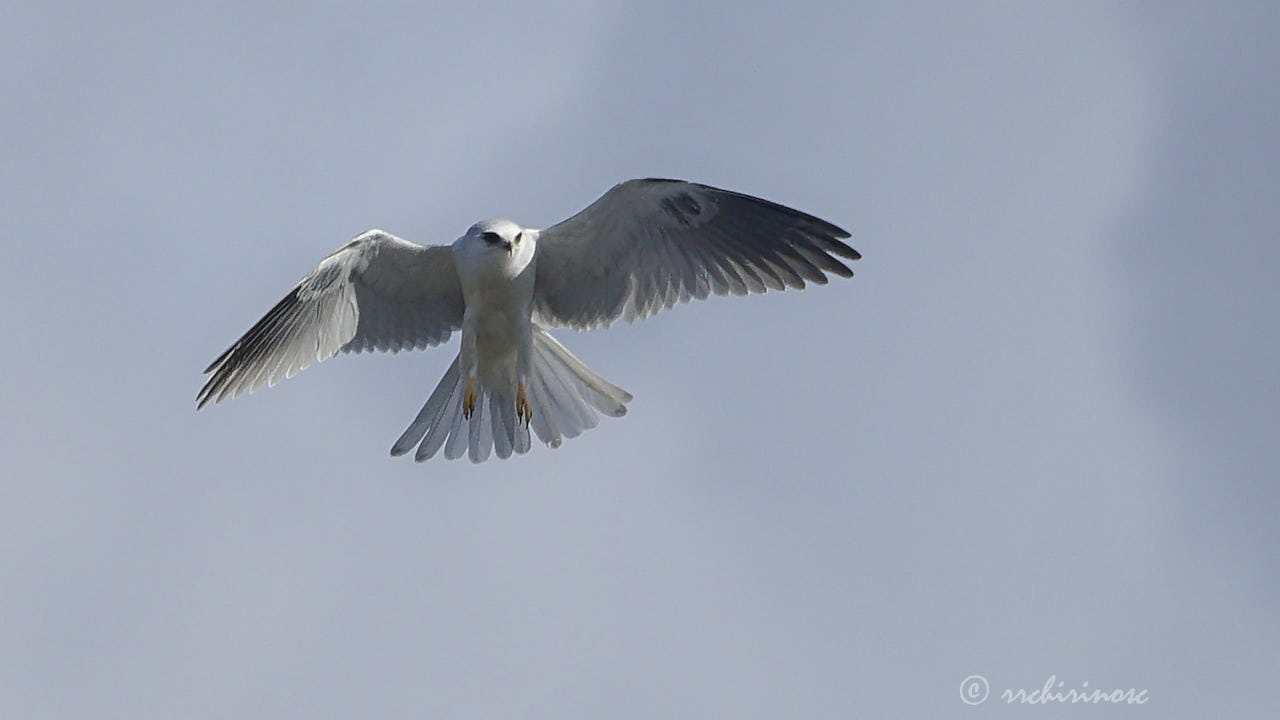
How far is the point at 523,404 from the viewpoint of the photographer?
1091 centimetres

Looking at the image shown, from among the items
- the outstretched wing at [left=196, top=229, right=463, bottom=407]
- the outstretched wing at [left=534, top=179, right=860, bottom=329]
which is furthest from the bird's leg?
the outstretched wing at [left=196, top=229, right=463, bottom=407]

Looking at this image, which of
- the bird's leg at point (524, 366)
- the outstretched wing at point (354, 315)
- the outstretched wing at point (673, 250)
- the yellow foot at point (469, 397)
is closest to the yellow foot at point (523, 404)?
the bird's leg at point (524, 366)

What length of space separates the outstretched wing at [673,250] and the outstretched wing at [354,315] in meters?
0.68

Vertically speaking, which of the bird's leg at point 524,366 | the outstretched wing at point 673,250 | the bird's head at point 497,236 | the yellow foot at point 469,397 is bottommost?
the yellow foot at point 469,397

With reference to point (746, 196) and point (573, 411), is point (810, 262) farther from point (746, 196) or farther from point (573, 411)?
point (573, 411)

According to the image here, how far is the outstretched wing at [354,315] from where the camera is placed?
11.0m

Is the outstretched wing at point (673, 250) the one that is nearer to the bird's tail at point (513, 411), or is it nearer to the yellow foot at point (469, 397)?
the bird's tail at point (513, 411)

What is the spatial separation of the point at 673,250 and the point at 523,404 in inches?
49.3

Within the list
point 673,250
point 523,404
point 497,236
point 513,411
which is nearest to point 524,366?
point 523,404

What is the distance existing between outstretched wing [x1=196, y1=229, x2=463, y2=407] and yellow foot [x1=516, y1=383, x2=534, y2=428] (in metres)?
0.83

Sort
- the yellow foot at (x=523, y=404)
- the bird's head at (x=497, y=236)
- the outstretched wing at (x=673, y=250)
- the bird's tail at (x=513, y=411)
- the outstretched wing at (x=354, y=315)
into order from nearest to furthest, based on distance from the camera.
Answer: the bird's head at (x=497, y=236) < the outstretched wing at (x=673, y=250) < the yellow foot at (x=523, y=404) < the outstretched wing at (x=354, y=315) < the bird's tail at (x=513, y=411)

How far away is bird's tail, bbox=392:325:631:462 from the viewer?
11352 millimetres

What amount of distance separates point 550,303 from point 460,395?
2.62ft

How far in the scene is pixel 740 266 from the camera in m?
11.0
